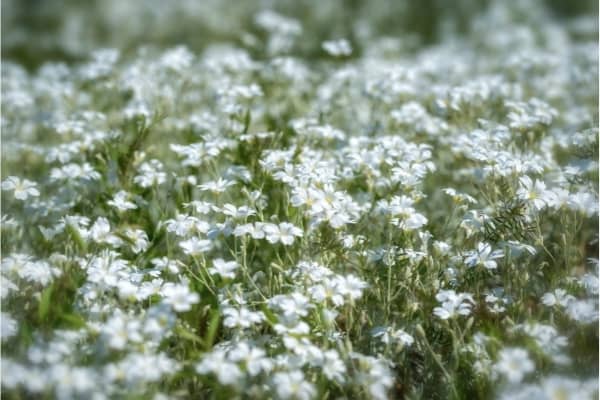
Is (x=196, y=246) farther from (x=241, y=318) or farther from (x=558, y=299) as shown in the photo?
(x=558, y=299)

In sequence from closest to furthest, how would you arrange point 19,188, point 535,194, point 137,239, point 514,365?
point 514,365
point 535,194
point 137,239
point 19,188

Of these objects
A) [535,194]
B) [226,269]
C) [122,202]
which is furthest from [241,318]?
[535,194]

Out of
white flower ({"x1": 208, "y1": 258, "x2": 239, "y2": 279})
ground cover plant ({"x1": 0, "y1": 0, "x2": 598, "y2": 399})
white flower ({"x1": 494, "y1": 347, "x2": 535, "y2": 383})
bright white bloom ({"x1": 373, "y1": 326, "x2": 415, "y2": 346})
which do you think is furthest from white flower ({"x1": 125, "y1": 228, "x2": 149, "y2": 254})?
white flower ({"x1": 494, "y1": 347, "x2": 535, "y2": 383})

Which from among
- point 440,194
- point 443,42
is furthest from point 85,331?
point 443,42

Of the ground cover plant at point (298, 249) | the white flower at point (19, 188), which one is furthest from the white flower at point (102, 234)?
the white flower at point (19, 188)

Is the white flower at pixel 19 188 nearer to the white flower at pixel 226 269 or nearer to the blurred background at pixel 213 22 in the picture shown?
the white flower at pixel 226 269

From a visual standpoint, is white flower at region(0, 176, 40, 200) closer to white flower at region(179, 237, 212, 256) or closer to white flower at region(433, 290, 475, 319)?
white flower at region(179, 237, 212, 256)

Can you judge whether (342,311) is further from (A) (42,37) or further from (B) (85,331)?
(A) (42,37)
